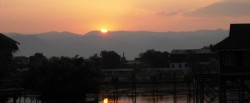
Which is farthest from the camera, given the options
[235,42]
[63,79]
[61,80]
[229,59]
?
[63,79]

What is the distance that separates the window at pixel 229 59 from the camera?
4034cm

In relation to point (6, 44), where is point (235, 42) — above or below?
below

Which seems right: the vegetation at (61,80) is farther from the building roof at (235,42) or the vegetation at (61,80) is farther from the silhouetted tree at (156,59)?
the silhouetted tree at (156,59)

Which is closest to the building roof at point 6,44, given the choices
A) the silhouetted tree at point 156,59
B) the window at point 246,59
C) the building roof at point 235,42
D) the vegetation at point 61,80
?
the vegetation at point 61,80

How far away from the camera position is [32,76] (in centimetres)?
4616

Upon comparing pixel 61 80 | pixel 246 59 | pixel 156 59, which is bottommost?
pixel 61 80

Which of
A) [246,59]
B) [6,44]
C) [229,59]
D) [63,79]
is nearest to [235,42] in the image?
[229,59]

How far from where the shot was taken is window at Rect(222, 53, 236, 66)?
40344 millimetres

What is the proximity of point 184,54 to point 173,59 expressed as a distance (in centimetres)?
447

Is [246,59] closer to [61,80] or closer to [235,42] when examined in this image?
[235,42]

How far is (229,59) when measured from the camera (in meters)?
40.5

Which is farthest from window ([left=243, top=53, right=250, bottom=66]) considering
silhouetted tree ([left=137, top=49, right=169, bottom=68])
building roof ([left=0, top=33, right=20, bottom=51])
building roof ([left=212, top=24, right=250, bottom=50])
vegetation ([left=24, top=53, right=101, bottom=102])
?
silhouetted tree ([left=137, top=49, right=169, bottom=68])

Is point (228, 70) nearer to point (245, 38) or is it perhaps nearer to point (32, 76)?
point (245, 38)

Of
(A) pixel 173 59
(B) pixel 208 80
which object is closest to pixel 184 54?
(A) pixel 173 59
